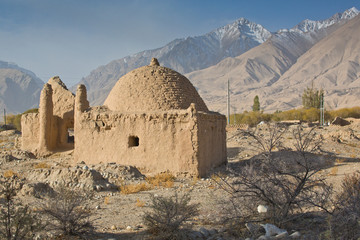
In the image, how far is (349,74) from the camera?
96375 mm

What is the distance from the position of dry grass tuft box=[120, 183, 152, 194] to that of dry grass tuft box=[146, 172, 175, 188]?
42cm

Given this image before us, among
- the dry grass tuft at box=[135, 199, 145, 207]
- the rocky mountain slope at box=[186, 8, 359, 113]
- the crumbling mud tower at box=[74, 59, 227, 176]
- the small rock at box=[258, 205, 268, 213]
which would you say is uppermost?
the rocky mountain slope at box=[186, 8, 359, 113]

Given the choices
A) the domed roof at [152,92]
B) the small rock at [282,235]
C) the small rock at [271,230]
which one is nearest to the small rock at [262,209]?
the small rock at [271,230]

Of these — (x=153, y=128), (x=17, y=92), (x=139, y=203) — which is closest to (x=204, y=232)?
(x=139, y=203)

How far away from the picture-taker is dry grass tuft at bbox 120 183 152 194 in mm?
8125

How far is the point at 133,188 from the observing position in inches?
328

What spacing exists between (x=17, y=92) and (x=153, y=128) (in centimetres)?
18383

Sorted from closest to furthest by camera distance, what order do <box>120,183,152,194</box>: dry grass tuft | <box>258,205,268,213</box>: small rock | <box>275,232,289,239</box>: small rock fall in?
<box>275,232,289,239</box>: small rock, <box>258,205,268,213</box>: small rock, <box>120,183,152,194</box>: dry grass tuft

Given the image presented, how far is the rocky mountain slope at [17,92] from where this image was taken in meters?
160

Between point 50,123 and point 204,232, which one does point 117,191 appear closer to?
point 204,232

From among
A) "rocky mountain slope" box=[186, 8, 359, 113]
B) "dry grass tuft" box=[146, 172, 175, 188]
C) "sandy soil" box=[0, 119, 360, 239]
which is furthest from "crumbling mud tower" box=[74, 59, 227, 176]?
"rocky mountain slope" box=[186, 8, 359, 113]

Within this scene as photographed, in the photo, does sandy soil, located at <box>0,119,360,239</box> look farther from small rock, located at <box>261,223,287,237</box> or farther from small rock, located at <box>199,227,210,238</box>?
small rock, located at <box>261,223,287,237</box>

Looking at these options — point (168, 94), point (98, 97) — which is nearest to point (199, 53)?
point (98, 97)

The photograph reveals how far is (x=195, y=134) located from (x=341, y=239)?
6.60 m
